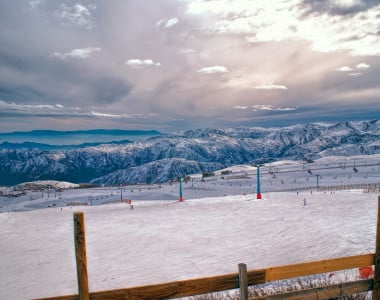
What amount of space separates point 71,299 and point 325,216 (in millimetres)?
21211

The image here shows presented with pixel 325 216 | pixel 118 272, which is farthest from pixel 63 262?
→ pixel 325 216

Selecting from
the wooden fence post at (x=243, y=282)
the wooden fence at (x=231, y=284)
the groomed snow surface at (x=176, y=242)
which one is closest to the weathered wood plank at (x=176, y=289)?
the wooden fence at (x=231, y=284)

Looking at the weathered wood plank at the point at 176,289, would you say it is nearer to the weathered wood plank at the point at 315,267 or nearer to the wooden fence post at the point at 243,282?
the wooden fence post at the point at 243,282

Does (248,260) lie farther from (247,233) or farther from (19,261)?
(19,261)

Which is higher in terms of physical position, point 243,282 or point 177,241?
point 243,282

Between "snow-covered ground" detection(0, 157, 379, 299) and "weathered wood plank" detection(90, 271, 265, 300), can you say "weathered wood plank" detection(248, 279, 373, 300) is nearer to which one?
"weathered wood plank" detection(90, 271, 265, 300)

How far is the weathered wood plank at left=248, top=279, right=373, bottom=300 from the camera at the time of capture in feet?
18.1

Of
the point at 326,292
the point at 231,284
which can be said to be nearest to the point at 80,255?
the point at 231,284

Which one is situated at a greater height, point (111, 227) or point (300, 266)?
point (300, 266)

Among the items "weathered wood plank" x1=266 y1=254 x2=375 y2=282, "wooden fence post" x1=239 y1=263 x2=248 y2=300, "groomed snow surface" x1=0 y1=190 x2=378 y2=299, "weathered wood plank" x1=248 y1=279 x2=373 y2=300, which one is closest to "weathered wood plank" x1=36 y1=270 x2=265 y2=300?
"wooden fence post" x1=239 y1=263 x2=248 y2=300

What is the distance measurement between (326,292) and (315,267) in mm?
462

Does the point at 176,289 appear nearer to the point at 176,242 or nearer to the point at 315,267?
the point at 315,267

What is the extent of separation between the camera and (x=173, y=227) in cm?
2256

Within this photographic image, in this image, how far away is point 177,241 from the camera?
18547 mm
